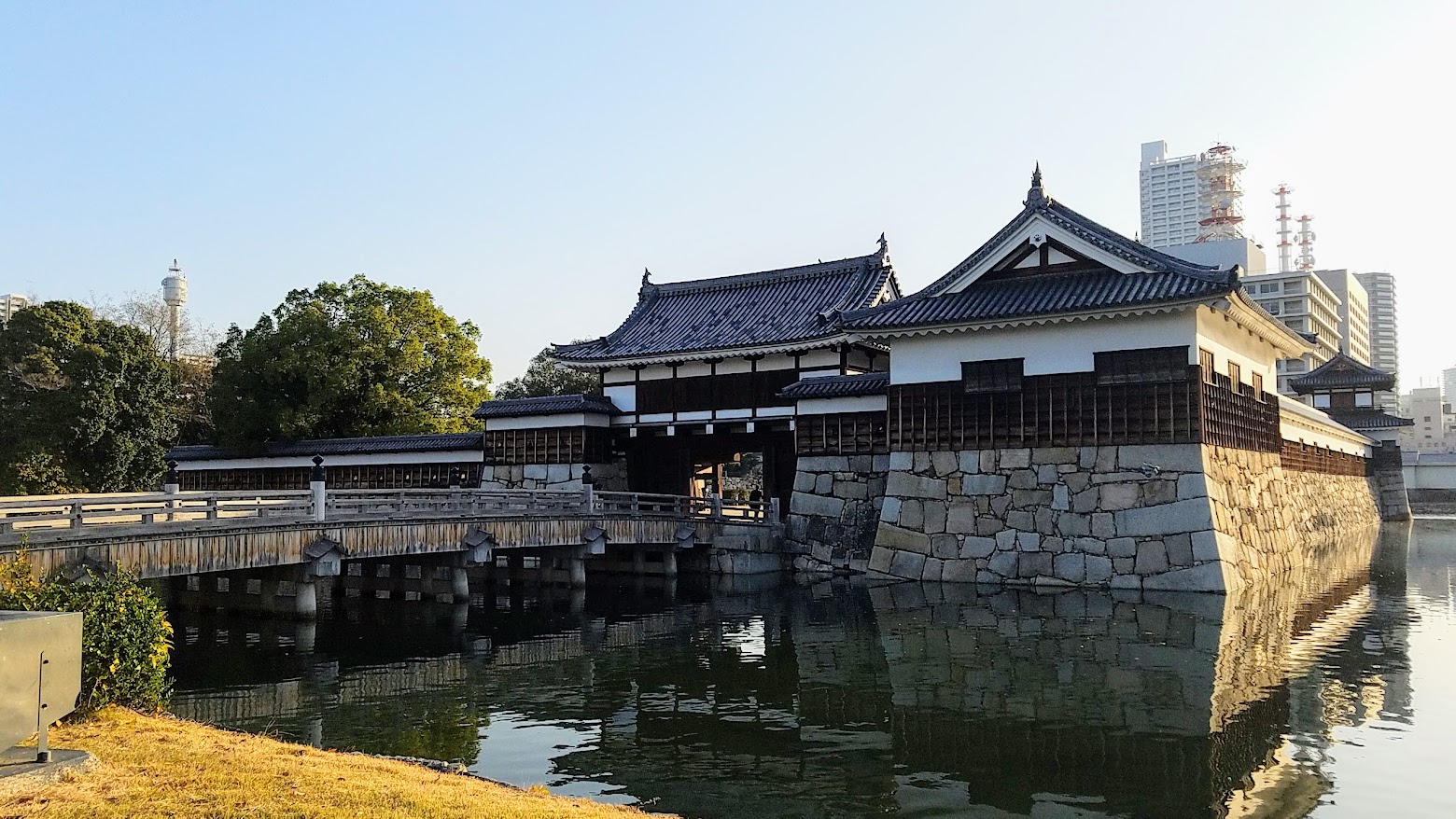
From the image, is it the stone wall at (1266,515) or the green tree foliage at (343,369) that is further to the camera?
the green tree foliage at (343,369)

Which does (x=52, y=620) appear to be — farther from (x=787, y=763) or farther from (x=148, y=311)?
(x=148, y=311)

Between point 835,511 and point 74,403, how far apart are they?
30070 millimetres

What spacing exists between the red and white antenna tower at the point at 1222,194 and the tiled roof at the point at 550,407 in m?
107

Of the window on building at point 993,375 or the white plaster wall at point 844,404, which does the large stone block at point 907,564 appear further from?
the window on building at point 993,375

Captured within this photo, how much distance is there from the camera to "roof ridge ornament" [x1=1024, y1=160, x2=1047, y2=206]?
90.1ft

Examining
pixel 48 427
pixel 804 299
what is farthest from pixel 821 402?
pixel 48 427

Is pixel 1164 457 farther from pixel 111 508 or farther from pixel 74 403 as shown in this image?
pixel 74 403

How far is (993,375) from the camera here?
28.0 meters

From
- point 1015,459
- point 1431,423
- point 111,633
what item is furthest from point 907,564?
point 1431,423

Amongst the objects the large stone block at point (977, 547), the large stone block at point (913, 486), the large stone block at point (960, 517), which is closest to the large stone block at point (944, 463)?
the large stone block at point (913, 486)

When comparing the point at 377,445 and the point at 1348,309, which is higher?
the point at 1348,309

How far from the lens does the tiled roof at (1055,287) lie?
81.3ft

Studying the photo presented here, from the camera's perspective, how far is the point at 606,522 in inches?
1133

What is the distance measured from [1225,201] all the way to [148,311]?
119003mm
